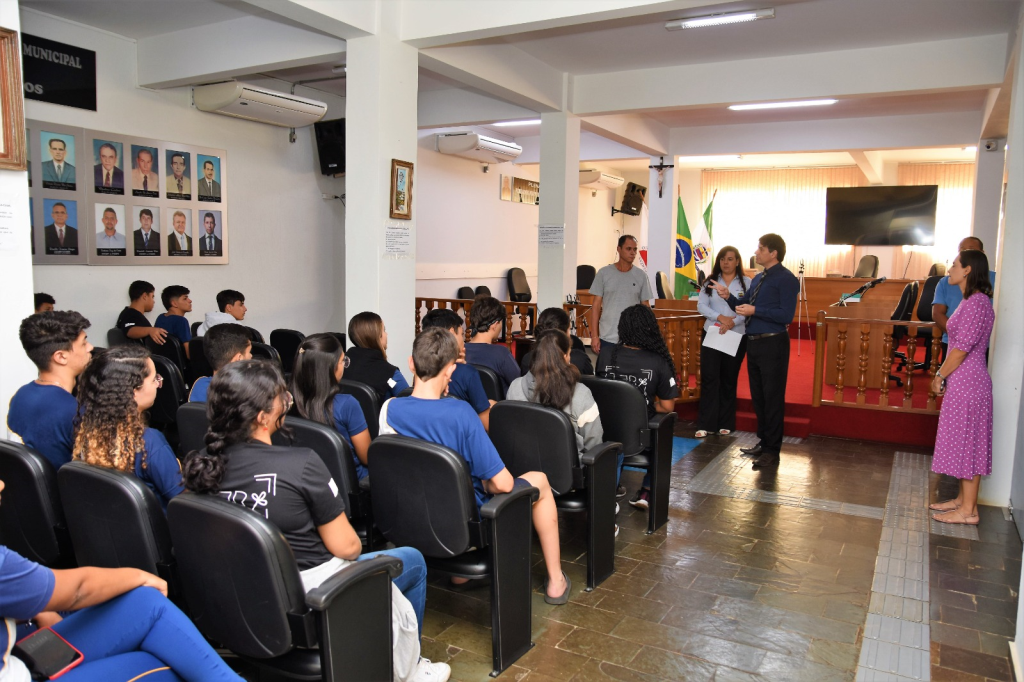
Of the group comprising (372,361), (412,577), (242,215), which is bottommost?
(412,577)

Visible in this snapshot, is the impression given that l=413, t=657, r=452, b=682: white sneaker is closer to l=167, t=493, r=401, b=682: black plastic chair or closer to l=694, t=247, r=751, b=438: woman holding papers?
l=167, t=493, r=401, b=682: black plastic chair

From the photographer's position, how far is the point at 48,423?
103 inches

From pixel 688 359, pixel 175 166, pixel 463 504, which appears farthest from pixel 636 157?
pixel 463 504

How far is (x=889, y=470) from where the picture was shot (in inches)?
201

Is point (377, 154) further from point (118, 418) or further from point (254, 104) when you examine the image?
point (118, 418)

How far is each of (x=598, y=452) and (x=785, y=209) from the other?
555 inches

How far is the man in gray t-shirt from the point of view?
582 centimetres

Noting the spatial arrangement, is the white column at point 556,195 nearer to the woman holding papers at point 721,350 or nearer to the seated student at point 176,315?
the woman holding papers at point 721,350

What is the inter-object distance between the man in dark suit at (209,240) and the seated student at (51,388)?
4.64m

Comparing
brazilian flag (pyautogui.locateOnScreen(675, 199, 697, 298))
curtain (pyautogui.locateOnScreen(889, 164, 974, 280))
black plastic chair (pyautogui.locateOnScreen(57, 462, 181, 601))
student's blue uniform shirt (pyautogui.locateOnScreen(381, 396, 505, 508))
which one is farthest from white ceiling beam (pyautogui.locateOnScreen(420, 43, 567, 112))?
curtain (pyautogui.locateOnScreen(889, 164, 974, 280))

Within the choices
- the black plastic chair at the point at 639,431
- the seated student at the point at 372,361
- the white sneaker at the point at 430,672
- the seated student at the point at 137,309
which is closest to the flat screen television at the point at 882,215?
the black plastic chair at the point at 639,431

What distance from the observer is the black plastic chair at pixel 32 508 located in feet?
7.53

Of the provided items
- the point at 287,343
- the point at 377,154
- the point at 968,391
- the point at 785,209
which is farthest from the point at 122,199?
the point at 785,209

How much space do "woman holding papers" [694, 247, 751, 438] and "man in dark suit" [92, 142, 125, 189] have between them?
16.4ft
